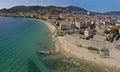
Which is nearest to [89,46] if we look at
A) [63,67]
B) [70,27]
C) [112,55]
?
[112,55]

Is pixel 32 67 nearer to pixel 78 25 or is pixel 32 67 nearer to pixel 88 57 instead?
pixel 88 57

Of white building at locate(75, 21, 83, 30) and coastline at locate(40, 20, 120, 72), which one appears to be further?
white building at locate(75, 21, 83, 30)

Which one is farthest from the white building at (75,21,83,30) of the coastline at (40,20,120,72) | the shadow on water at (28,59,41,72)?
the shadow on water at (28,59,41,72)

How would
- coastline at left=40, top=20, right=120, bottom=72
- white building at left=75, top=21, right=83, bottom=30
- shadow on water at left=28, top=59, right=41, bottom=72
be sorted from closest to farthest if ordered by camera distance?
shadow on water at left=28, top=59, right=41, bottom=72 < coastline at left=40, top=20, right=120, bottom=72 < white building at left=75, top=21, right=83, bottom=30

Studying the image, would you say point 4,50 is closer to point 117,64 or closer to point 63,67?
point 63,67

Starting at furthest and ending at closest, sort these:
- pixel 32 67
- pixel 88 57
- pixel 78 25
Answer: pixel 78 25, pixel 88 57, pixel 32 67

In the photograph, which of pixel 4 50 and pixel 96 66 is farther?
pixel 4 50

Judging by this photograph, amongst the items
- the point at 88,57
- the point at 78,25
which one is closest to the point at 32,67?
the point at 88,57

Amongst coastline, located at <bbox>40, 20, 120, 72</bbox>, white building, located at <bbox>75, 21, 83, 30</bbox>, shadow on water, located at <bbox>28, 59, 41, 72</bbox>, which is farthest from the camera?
white building, located at <bbox>75, 21, 83, 30</bbox>

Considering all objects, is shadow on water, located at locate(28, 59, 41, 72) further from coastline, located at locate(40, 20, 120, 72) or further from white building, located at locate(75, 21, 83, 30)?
white building, located at locate(75, 21, 83, 30)

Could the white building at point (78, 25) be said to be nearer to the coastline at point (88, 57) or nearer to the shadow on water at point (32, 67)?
the coastline at point (88, 57)

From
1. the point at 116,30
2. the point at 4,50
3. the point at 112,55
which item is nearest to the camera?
the point at 112,55
